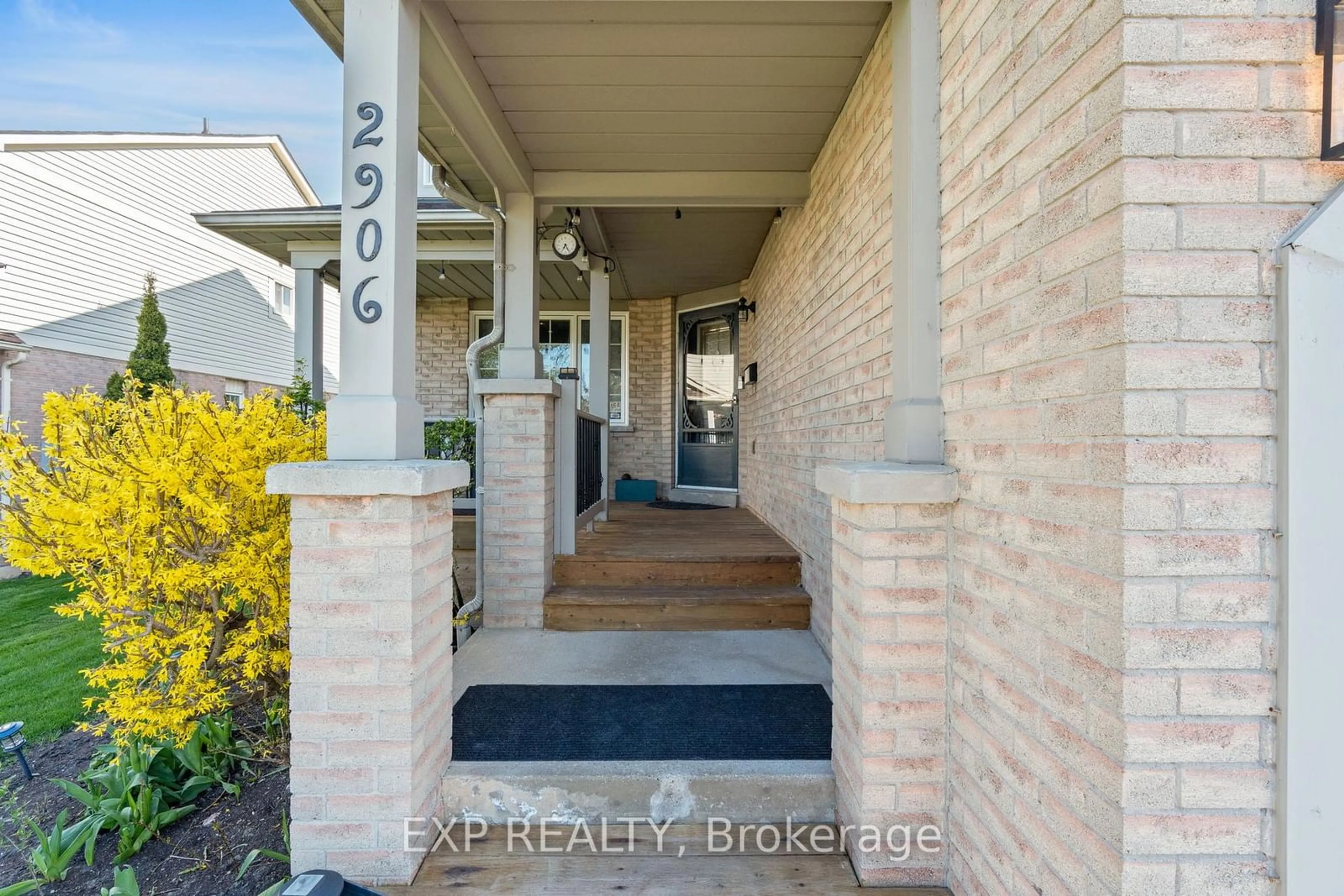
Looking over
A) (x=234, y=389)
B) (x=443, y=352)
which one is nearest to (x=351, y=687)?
(x=443, y=352)

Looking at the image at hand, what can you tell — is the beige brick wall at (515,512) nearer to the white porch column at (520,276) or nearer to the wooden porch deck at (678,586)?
the wooden porch deck at (678,586)

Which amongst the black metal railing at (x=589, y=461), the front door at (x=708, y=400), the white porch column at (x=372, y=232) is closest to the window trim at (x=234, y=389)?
the front door at (x=708, y=400)

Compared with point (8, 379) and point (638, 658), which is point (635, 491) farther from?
point (8, 379)

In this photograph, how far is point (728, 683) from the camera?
276 centimetres

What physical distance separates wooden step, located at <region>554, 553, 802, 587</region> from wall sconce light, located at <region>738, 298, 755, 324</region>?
304 cm

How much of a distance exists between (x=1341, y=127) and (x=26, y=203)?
11.3m

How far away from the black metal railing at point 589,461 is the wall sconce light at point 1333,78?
3549 millimetres

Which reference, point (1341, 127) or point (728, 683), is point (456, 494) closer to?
Result: point (728, 683)

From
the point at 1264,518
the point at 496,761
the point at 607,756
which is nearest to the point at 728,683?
the point at 607,756

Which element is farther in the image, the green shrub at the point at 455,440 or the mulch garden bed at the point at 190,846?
the green shrub at the point at 455,440

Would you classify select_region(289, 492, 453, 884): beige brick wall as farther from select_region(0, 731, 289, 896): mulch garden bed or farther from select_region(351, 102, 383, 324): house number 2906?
select_region(351, 102, 383, 324): house number 2906

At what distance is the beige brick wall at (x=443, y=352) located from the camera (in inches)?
298

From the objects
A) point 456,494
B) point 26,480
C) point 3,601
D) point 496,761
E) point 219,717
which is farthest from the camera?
point 3,601

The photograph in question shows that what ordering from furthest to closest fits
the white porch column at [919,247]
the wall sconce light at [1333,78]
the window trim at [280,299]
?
the window trim at [280,299]
the white porch column at [919,247]
the wall sconce light at [1333,78]
